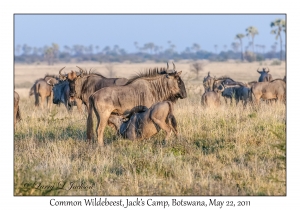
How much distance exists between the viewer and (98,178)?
8000mm

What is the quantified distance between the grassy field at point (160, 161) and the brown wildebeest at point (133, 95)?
0.49 meters

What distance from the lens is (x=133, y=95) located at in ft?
34.9

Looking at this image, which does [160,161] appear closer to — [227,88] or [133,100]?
[133,100]

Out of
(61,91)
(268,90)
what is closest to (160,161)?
(268,90)

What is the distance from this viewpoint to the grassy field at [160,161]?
7.51 meters

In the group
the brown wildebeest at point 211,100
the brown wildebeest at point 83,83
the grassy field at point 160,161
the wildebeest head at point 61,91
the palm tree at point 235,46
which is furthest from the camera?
the palm tree at point 235,46

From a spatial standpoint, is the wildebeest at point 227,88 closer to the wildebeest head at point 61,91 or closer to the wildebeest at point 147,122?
the wildebeest head at point 61,91

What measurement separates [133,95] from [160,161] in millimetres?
2369

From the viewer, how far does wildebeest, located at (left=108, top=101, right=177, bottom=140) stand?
33.6ft

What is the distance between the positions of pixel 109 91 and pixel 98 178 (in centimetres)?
273

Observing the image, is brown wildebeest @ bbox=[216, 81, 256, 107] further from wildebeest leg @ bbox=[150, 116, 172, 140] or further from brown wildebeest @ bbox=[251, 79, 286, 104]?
wildebeest leg @ bbox=[150, 116, 172, 140]

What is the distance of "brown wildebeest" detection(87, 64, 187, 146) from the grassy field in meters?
0.49

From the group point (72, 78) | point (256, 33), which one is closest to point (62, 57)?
point (256, 33)

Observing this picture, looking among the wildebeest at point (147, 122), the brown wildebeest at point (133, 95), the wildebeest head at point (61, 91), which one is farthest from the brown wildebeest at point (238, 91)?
the wildebeest at point (147, 122)
